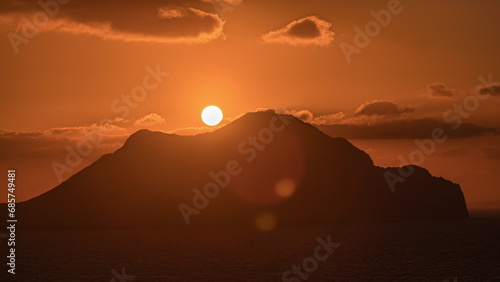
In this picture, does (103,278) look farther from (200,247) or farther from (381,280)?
(200,247)

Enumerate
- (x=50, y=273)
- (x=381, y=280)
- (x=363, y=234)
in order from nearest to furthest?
(x=381, y=280) → (x=50, y=273) → (x=363, y=234)

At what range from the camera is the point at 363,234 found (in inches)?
6845

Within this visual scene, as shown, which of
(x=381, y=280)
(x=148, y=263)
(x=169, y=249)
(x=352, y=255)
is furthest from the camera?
(x=169, y=249)

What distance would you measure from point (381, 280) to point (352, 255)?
33.4 meters

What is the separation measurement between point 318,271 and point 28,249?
77.3m

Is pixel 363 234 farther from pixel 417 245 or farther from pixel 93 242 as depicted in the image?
pixel 93 242

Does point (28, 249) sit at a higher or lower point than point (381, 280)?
higher

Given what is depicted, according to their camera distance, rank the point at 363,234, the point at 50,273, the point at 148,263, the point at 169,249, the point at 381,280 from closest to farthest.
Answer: the point at 381,280, the point at 50,273, the point at 148,263, the point at 169,249, the point at 363,234

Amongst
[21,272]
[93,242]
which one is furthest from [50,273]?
[93,242]

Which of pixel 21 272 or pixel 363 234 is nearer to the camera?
pixel 21 272

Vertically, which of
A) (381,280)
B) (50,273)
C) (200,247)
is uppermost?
(200,247)

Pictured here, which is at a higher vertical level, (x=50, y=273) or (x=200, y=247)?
(x=200, y=247)

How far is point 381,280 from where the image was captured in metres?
83.8

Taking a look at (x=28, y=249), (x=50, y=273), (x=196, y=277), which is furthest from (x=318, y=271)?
(x=28, y=249)
